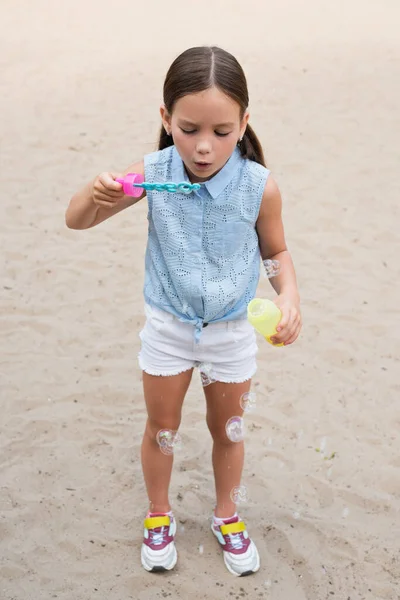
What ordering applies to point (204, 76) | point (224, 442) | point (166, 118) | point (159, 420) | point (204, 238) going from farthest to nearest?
1. point (224, 442)
2. point (159, 420)
3. point (204, 238)
4. point (166, 118)
5. point (204, 76)

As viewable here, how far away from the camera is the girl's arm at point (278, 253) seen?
207cm

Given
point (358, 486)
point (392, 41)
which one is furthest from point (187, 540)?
point (392, 41)

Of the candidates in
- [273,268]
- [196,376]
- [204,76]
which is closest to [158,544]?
[273,268]

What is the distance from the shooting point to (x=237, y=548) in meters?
2.71

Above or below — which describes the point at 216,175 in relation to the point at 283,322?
above

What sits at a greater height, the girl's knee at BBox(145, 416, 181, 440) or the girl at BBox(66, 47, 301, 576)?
the girl at BBox(66, 47, 301, 576)

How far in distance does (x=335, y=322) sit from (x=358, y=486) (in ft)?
3.93

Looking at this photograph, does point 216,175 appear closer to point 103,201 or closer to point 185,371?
point 103,201

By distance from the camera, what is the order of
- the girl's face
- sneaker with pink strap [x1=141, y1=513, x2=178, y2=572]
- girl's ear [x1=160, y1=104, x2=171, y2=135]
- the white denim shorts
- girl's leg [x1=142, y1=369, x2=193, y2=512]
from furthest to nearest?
sneaker with pink strap [x1=141, y1=513, x2=178, y2=572]
girl's leg [x1=142, y1=369, x2=193, y2=512]
the white denim shorts
girl's ear [x1=160, y1=104, x2=171, y2=135]
the girl's face

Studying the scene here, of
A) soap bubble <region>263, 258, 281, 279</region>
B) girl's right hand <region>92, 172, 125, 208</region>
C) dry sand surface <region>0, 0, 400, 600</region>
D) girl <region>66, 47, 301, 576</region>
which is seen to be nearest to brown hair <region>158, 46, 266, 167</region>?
girl <region>66, 47, 301, 576</region>

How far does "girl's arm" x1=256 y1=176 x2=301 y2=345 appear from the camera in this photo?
81.5 inches

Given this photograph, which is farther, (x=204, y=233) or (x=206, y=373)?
(x=206, y=373)

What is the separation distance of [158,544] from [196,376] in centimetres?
120

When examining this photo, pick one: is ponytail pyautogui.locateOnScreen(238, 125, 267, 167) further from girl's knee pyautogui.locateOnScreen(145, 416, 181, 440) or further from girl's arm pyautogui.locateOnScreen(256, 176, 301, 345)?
girl's knee pyautogui.locateOnScreen(145, 416, 181, 440)
